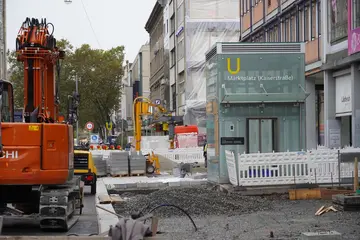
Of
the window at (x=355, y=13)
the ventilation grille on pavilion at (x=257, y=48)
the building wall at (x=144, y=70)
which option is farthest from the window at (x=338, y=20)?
the building wall at (x=144, y=70)

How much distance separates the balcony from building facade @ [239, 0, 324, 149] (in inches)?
32.3

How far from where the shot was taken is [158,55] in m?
86.9

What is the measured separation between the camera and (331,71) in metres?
28.6

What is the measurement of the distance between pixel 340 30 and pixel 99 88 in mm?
47372

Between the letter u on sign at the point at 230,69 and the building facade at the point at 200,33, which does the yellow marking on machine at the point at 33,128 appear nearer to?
the letter u on sign at the point at 230,69

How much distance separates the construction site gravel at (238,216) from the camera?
12485 millimetres

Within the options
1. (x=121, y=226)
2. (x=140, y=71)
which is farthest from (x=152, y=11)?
(x=121, y=226)

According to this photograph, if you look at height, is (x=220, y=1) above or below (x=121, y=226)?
above

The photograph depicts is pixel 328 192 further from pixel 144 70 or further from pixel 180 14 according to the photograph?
pixel 144 70

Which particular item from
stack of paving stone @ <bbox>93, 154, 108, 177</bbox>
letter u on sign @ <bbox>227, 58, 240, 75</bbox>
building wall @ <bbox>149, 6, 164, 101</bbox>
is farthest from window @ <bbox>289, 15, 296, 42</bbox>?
building wall @ <bbox>149, 6, 164, 101</bbox>

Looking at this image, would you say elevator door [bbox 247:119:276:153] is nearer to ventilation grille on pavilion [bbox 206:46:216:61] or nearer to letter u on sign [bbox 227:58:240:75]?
letter u on sign [bbox 227:58:240:75]

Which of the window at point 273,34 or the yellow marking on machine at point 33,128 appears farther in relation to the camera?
the window at point 273,34

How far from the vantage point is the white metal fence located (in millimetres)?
19453

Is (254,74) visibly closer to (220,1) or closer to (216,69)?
(216,69)
